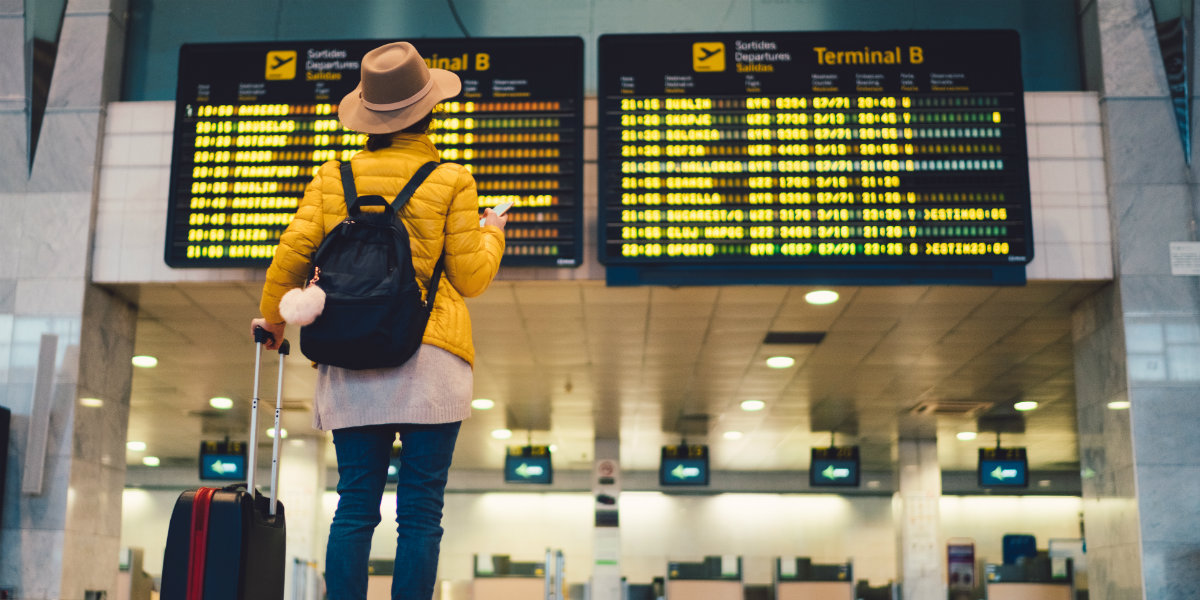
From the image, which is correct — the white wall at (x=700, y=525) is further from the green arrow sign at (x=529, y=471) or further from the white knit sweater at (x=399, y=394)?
the white knit sweater at (x=399, y=394)

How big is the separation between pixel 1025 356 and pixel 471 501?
12165 millimetres

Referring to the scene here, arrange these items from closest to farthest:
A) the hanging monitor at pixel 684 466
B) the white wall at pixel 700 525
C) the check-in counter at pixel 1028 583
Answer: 1. the check-in counter at pixel 1028 583
2. the hanging monitor at pixel 684 466
3. the white wall at pixel 700 525

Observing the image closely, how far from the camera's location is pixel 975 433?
571 inches

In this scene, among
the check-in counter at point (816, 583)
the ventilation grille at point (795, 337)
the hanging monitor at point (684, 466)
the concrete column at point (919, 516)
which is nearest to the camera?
the ventilation grille at point (795, 337)

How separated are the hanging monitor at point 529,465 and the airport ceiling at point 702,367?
0.21m

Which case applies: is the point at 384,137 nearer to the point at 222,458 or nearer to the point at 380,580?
the point at 380,580

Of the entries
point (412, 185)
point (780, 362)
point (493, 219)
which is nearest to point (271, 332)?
point (412, 185)

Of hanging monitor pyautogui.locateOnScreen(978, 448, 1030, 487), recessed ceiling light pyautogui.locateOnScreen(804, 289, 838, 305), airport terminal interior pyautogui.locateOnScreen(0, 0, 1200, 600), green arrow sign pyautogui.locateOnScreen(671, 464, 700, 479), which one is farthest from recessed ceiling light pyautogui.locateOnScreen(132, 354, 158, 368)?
hanging monitor pyautogui.locateOnScreen(978, 448, 1030, 487)

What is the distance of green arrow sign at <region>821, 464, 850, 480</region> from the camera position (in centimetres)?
1512

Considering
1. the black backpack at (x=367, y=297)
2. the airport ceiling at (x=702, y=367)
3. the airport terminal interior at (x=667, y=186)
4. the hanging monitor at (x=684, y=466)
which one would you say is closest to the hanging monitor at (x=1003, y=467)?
the airport ceiling at (x=702, y=367)

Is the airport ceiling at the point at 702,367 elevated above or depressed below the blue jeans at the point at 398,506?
above

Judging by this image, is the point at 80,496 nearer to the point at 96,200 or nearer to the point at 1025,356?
the point at 96,200

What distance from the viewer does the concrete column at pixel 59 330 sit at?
6824 millimetres

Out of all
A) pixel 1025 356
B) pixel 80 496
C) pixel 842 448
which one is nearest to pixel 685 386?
pixel 1025 356
